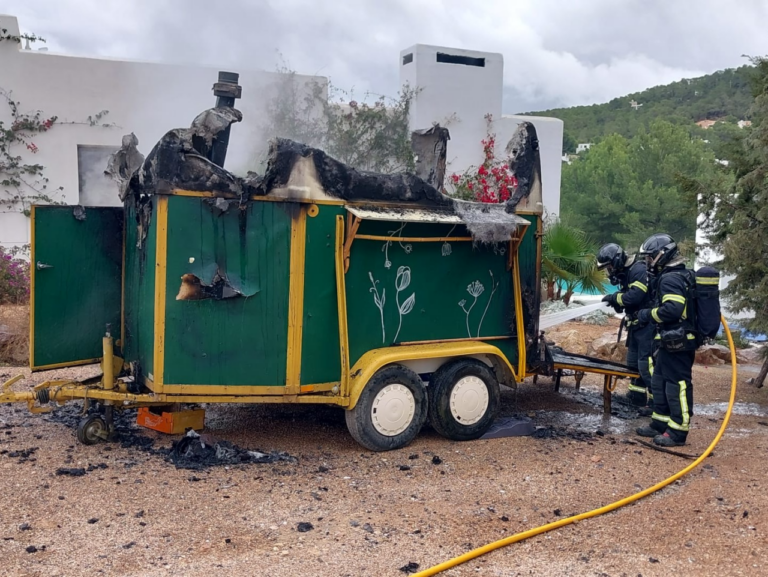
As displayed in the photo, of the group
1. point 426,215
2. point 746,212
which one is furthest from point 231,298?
point 746,212

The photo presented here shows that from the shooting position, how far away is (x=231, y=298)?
5.19m

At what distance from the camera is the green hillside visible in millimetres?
49188

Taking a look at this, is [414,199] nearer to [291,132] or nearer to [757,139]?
[757,139]

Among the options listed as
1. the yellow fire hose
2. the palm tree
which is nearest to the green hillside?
the palm tree

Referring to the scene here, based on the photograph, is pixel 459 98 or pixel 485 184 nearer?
pixel 485 184

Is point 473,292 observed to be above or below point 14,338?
above

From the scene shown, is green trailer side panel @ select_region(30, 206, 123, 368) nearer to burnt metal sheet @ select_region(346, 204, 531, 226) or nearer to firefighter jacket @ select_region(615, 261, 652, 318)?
burnt metal sheet @ select_region(346, 204, 531, 226)

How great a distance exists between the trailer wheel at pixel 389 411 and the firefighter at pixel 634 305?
101 inches

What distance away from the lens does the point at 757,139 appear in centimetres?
756

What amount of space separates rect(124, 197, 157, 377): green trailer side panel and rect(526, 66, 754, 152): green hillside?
43.6 m

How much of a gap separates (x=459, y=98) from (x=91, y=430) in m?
11.1

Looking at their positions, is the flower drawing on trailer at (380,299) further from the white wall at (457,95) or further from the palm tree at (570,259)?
the white wall at (457,95)

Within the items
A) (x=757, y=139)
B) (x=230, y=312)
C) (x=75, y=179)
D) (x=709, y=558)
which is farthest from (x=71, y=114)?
(x=709, y=558)

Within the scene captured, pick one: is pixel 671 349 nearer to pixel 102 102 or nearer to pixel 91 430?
pixel 91 430
